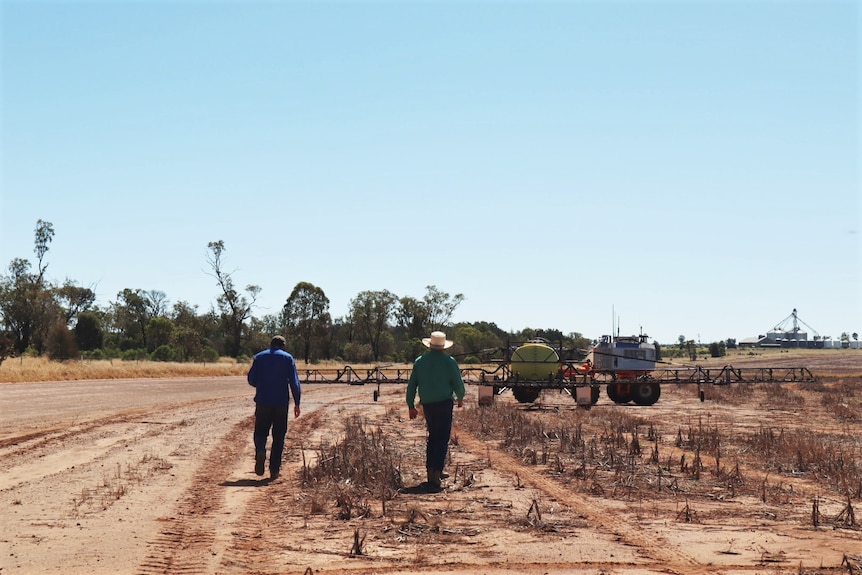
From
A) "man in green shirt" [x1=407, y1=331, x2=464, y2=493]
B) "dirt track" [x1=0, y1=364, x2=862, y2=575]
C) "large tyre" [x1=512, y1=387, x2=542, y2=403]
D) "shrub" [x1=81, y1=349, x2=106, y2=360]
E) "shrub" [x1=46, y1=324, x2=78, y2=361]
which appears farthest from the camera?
"shrub" [x1=81, y1=349, x2=106, y2=360]

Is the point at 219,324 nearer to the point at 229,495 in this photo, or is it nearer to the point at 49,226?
the point at 49,226

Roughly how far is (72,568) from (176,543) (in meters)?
1.04

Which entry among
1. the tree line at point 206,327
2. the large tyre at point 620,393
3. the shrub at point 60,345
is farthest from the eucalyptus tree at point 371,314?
the large tyre at point 620,393

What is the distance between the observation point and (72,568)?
704cm

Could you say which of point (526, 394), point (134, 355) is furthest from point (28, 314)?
point (526, 394)

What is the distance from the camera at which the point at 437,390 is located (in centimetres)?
1202

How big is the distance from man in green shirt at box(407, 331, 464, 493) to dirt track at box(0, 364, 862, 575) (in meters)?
0.66

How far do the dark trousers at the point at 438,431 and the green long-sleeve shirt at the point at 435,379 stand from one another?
0.31 ft

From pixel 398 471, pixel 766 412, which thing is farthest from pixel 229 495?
pixel 766 412

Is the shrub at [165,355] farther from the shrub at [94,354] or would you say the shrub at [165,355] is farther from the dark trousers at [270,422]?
the dark trousers at [270,422]

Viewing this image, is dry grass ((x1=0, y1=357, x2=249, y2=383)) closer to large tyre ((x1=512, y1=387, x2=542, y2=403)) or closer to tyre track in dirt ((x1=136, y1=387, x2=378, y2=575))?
large tyre ((x1=512, y1=387, x2=542, y2=403))

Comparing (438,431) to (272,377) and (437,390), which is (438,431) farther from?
(272,377)

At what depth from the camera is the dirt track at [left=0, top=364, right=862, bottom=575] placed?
286 inches

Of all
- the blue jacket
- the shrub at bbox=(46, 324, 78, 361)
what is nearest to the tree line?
the shrub at bbox=(46, 324, 78, 361)
